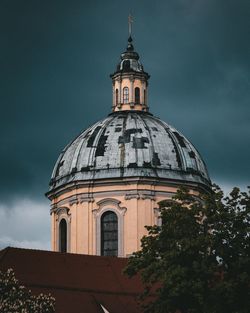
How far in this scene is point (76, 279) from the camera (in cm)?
6894

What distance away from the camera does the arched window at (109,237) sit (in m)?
74.4

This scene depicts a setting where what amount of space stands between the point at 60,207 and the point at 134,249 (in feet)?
19.3

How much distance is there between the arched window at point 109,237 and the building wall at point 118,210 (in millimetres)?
340

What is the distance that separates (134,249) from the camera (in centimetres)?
7344

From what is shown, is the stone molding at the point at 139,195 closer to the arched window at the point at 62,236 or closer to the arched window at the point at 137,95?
the arched window at the point at 62,236

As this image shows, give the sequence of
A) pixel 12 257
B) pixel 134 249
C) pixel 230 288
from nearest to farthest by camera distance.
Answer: pixel 230 288 < pixel 12 257 < pixel 134 249

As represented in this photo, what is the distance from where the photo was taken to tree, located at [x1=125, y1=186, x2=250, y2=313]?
2057 inches

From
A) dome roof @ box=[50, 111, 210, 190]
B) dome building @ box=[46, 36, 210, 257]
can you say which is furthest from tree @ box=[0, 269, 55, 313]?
dome roof @ box=[50, 111, 210, 190]

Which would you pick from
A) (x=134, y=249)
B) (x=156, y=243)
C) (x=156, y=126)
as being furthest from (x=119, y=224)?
(x=156, y=243)

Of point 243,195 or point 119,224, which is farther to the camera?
point 119,224

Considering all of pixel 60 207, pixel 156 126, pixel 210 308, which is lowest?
pixel 210 308

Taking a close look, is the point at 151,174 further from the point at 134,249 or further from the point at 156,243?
the point at 156,243

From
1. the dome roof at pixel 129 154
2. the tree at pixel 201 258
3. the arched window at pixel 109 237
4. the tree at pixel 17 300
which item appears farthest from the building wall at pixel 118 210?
the tree at pixel 17 300

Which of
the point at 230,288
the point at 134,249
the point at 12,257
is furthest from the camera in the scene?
the point at 134,249
